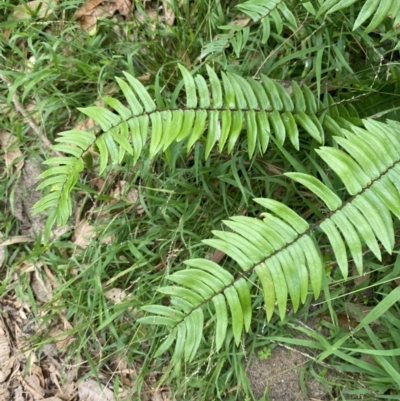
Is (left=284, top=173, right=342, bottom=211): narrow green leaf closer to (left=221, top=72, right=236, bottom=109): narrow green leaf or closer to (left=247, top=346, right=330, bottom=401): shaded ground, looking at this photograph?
(left=221, top=72, right=236, bottom=109): narrow green leaf

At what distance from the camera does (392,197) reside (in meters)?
→ 1.60

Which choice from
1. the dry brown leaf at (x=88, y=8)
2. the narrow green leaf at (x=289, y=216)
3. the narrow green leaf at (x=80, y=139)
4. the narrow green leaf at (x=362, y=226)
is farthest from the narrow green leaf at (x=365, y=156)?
the dry brown leaf at (x=88, y=8)

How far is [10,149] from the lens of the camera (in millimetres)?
2977

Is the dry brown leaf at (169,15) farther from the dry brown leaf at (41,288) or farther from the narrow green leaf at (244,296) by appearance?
the narrow green leaf at (244,296)

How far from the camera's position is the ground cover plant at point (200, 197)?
1675 mm

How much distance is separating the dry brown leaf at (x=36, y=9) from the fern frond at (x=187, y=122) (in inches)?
50.7

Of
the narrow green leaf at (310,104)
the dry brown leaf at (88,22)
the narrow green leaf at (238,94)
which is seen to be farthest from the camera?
the dry brown leaf at (88,22)

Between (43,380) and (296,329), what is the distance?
4.94 ft

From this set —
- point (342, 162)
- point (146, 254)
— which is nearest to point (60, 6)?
point (146, 254)

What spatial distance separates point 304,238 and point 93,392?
173 centimetres

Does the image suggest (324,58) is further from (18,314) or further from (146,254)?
(18,314)

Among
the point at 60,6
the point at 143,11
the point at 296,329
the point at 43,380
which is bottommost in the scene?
the point at 43,380

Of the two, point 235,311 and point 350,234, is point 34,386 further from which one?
point 350,234

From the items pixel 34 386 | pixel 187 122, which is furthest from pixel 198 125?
pixel 34 386
